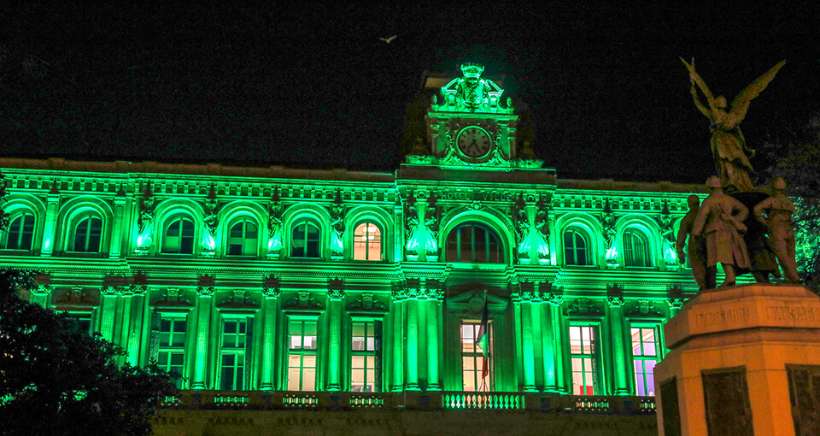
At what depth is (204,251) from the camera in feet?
123

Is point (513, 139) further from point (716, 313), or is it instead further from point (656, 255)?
point (716, 313)

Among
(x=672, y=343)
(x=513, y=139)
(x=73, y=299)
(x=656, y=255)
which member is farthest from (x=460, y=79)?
(x=672, y=343)

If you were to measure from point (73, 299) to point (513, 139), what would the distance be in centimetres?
1958

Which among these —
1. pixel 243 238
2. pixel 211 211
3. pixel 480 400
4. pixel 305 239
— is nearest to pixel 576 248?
pixel 480 400

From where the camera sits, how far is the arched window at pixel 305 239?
1507 inches

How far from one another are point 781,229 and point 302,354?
2517 centimetres

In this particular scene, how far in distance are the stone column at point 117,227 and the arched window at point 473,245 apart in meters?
13.6

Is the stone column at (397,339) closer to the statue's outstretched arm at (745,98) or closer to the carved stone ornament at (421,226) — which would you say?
the carved stone ornament at (421,226)

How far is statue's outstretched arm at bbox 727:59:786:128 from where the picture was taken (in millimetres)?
15750

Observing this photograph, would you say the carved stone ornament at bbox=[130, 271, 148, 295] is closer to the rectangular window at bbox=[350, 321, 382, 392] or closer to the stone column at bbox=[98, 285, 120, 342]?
the stone column at bbox=[98, 285, 120, 342]

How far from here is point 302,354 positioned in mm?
36750

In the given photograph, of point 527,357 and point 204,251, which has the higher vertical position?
point 204,251

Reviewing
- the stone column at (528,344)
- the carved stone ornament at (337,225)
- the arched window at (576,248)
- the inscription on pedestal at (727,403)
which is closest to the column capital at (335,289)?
the carved stone ornament at (337,225)

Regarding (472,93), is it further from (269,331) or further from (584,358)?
(269,331)
